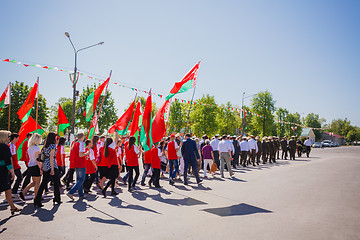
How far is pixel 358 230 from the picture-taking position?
427cm

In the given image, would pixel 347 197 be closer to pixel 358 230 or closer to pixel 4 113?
pixel 358 230

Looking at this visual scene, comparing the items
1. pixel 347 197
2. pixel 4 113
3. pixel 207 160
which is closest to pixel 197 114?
pixel 4 113

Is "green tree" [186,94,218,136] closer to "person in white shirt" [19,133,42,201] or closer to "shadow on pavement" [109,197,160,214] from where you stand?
"shadow on pavement" [109,197,160,214]

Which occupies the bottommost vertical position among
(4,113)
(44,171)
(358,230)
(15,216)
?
(15,216)

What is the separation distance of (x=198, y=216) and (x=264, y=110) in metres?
50.3

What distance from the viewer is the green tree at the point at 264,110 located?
50.5 metres

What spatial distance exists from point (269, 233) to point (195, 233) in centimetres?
124

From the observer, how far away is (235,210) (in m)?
5.45

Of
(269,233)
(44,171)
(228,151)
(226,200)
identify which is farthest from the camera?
(228,151)

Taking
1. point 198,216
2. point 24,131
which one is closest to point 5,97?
point 24,131

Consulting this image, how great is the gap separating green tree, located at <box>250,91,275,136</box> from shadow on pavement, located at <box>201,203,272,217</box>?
47198 millimetres

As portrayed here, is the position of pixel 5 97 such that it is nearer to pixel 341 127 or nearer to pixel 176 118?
pixel 176 118

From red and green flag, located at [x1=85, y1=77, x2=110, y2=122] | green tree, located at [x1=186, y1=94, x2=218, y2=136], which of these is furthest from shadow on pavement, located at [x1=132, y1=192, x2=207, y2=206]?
green tree, located at [x1=186, y1=94, x2=218, y2=136]

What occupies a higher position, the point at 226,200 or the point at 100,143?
the point at 100,143
